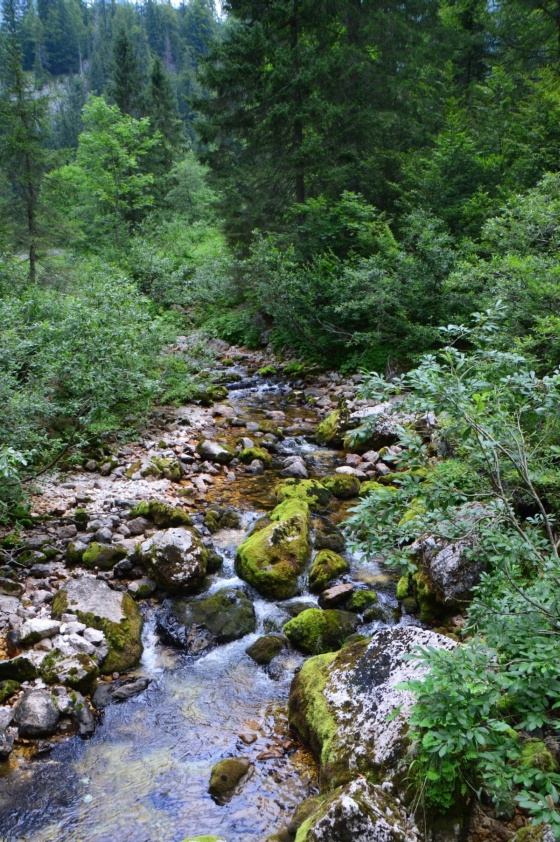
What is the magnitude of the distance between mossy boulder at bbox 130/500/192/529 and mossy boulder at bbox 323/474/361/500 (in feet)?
9.12

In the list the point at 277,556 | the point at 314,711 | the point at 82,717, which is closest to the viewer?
the point at 314,711

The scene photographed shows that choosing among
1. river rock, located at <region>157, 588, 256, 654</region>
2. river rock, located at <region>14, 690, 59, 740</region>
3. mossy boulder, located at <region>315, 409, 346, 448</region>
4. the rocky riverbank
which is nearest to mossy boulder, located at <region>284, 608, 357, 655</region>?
the rocky riverbank

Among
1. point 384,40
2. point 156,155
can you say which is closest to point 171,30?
point 156,155

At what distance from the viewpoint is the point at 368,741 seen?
13.5 ft

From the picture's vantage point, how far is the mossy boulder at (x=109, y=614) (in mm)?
5817

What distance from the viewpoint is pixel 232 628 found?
6371mm

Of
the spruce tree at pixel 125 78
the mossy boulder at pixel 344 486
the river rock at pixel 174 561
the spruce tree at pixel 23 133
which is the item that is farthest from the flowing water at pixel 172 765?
the spruce tree at pixel 125 78

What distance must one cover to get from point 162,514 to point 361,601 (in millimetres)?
3259

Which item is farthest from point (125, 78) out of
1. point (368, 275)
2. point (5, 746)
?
point (5, 746)

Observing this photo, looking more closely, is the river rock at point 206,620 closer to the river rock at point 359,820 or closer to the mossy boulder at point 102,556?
the mossy boulder at point 102,556

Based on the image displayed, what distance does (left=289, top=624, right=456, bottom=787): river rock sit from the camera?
4.00 metres

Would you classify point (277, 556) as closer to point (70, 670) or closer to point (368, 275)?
point (70, 670)

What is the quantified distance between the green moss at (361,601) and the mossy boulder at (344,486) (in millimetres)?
2973

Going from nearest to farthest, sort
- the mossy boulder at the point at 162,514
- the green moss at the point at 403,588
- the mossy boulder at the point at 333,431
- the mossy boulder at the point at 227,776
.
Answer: the mossy boulder at the point at 227,776 → the green moss at the point at 403,588 → the mossy boulder at the point at 162,514 → the mossy boulder at the point at 333,431
